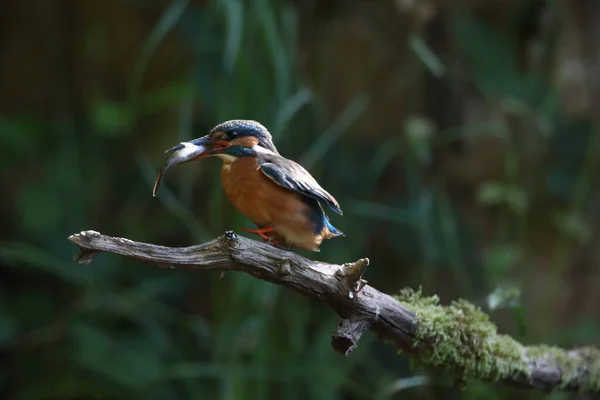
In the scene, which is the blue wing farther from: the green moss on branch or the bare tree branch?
the green moss on branch

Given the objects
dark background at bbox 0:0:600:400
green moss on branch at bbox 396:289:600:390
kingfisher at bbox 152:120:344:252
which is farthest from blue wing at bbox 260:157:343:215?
dark background at bbox 0:0:600:400

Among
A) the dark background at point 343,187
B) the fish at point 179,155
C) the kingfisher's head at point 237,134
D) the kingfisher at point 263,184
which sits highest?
the dark background at point 343,187

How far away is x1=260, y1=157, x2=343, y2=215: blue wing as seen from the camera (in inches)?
38.9

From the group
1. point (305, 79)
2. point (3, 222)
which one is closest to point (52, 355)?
point (3, 222)

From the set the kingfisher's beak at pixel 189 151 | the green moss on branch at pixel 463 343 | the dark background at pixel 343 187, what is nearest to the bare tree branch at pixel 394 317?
the green moss on branch at pixel 463 343

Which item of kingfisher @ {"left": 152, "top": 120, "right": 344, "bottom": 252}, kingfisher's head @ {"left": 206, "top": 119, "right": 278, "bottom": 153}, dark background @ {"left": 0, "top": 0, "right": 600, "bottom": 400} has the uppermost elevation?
dark background @ {"left": 0, "top": 0, "right": 600, "bottom": 400}

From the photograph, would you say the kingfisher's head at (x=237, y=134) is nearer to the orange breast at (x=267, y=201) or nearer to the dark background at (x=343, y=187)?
the orange breast at (x=267, y=201)

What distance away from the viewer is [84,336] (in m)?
2.45

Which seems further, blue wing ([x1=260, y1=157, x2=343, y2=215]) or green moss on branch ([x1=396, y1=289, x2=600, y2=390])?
green moss on branch ([x1=396, y1=289, x2=600, y2=390])

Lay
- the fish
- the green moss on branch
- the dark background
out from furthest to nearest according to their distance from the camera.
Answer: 1. the dark background
2. the green moss on branch
3. the fish

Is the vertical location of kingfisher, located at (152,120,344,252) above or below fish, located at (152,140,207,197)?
above

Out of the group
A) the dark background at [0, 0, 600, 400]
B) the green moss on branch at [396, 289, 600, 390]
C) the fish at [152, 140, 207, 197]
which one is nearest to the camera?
the fish at [152, 140, 207, 197]

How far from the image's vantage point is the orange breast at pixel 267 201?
39.3 inches

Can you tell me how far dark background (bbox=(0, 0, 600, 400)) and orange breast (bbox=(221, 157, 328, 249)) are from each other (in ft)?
3.37
